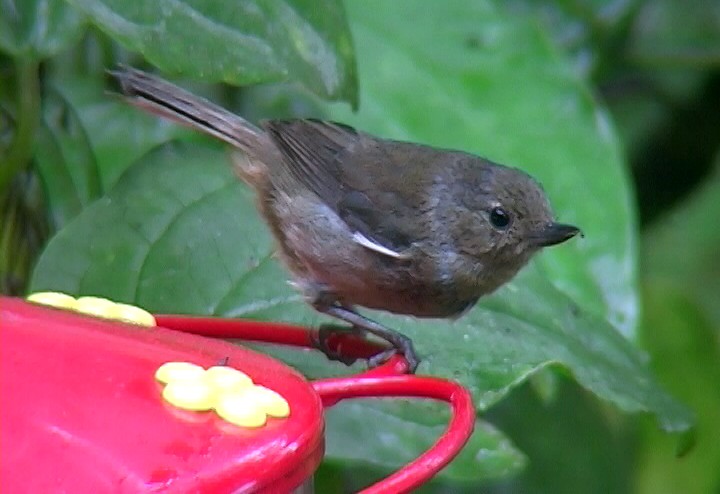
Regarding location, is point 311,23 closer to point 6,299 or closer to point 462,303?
point 462,303

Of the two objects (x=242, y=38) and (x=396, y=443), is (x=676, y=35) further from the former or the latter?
(x=242, y=38)

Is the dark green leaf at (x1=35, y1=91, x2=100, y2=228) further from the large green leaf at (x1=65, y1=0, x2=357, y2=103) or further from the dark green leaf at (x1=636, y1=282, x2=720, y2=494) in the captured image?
the dark green leaf at (x1=636, y1=282, x2=720, y2=494)

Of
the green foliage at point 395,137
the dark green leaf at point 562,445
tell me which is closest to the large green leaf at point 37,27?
the green foliage at point 395,137

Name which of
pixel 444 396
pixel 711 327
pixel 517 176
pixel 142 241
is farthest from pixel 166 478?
pixel 711 327

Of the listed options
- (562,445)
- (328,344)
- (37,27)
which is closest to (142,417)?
(328,344)

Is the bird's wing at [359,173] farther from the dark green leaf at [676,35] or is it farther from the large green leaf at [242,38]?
the dark green leaf at [676,35]

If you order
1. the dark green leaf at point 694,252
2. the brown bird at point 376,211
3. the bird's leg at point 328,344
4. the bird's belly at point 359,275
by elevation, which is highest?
the bird's leg at point 328,344
